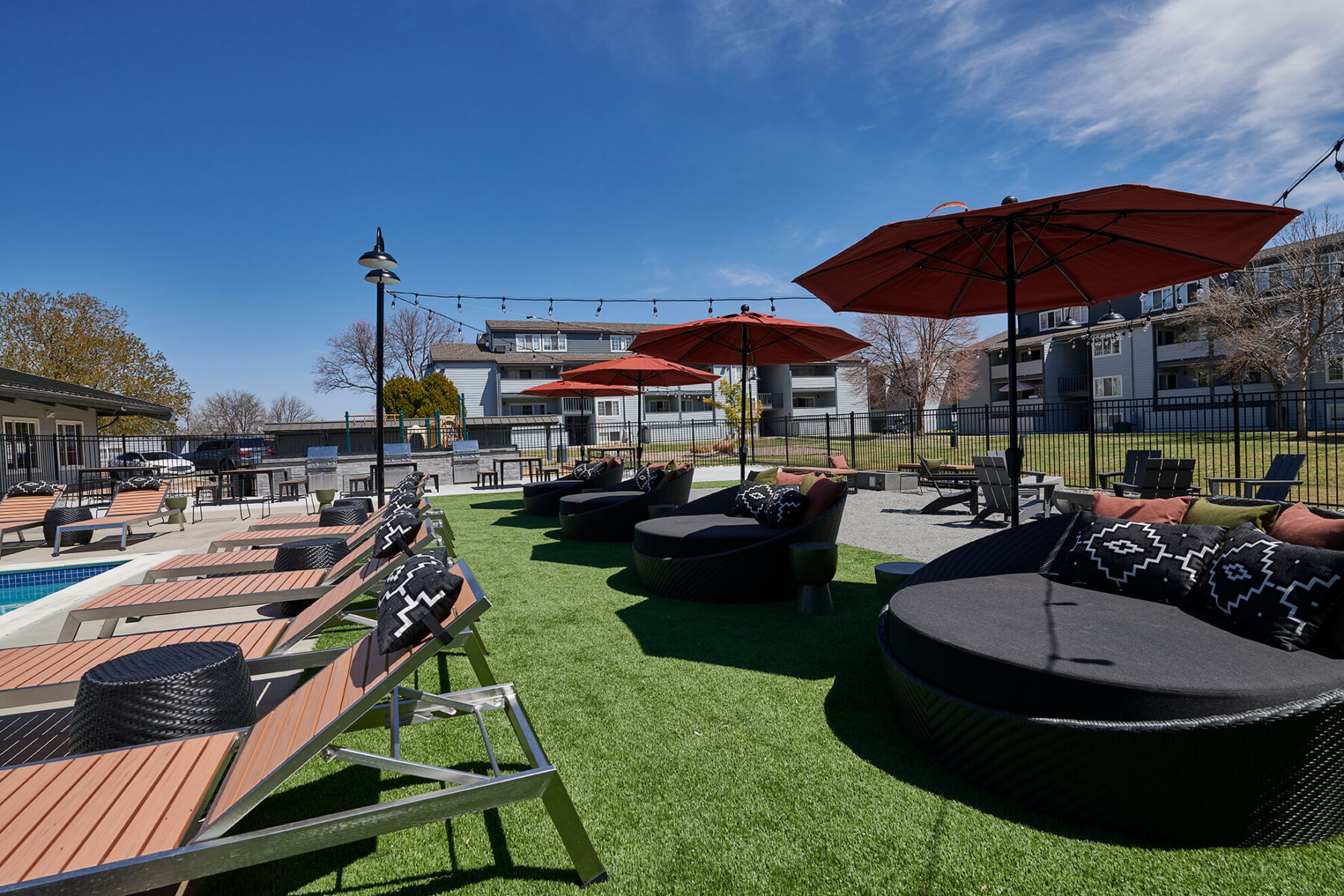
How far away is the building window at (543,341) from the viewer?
45844 millimetres

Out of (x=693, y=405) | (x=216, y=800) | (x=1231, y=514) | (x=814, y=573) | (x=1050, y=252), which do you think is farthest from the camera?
(x=693, y=405)

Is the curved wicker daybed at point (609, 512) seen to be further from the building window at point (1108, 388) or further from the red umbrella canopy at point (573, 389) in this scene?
the building window at point (1108, 388)

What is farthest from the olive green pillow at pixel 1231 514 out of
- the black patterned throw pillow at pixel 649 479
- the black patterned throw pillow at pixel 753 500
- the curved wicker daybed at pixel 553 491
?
the curved wicker daybed at pixel 553 491

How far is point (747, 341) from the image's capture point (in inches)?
322

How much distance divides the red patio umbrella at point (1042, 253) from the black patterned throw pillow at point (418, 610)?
3.15 meters

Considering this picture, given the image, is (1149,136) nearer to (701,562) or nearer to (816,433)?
(701,562)

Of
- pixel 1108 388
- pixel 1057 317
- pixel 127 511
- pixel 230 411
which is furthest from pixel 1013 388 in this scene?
pixel 230 411

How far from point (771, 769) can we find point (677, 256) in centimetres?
2446

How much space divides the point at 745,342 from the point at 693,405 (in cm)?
3809

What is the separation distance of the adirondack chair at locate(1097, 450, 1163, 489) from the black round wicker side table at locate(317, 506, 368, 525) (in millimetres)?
11166

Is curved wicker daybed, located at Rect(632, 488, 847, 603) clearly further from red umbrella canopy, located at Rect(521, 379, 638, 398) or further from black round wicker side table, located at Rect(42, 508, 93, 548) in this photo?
black round wicker side table, located at Rect(42, 508, 93, 548)

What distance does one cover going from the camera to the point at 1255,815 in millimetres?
2023

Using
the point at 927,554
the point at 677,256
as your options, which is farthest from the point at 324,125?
the point at 927,554

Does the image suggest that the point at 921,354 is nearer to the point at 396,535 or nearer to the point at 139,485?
the point at 139,485
